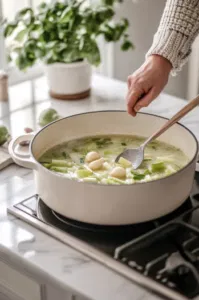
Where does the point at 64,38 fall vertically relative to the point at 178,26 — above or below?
below

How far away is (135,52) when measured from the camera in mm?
2324

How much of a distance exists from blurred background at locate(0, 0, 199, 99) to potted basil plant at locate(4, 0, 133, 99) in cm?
19

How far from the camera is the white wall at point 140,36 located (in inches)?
87.8

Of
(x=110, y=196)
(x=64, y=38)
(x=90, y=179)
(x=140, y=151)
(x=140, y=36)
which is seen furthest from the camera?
(x=140, y=36)

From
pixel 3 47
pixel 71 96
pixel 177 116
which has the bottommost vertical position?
pixel 71 96

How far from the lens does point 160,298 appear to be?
1093 mm

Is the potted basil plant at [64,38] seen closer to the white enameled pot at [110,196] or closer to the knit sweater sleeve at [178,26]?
the knit sweater sleeve at [178,26]

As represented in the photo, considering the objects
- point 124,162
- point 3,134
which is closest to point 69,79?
point 3,134

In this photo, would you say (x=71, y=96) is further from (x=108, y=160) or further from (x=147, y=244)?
(x=147, y=244)

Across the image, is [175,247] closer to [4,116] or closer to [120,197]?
[120,197]

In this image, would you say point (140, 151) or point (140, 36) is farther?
point (140, 36)

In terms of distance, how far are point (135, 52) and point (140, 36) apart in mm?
64

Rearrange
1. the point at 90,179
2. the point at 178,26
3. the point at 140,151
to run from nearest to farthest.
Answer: the point at 90,179, the point at 140,151, the point at 178,26

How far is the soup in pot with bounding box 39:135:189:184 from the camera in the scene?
1284mm
